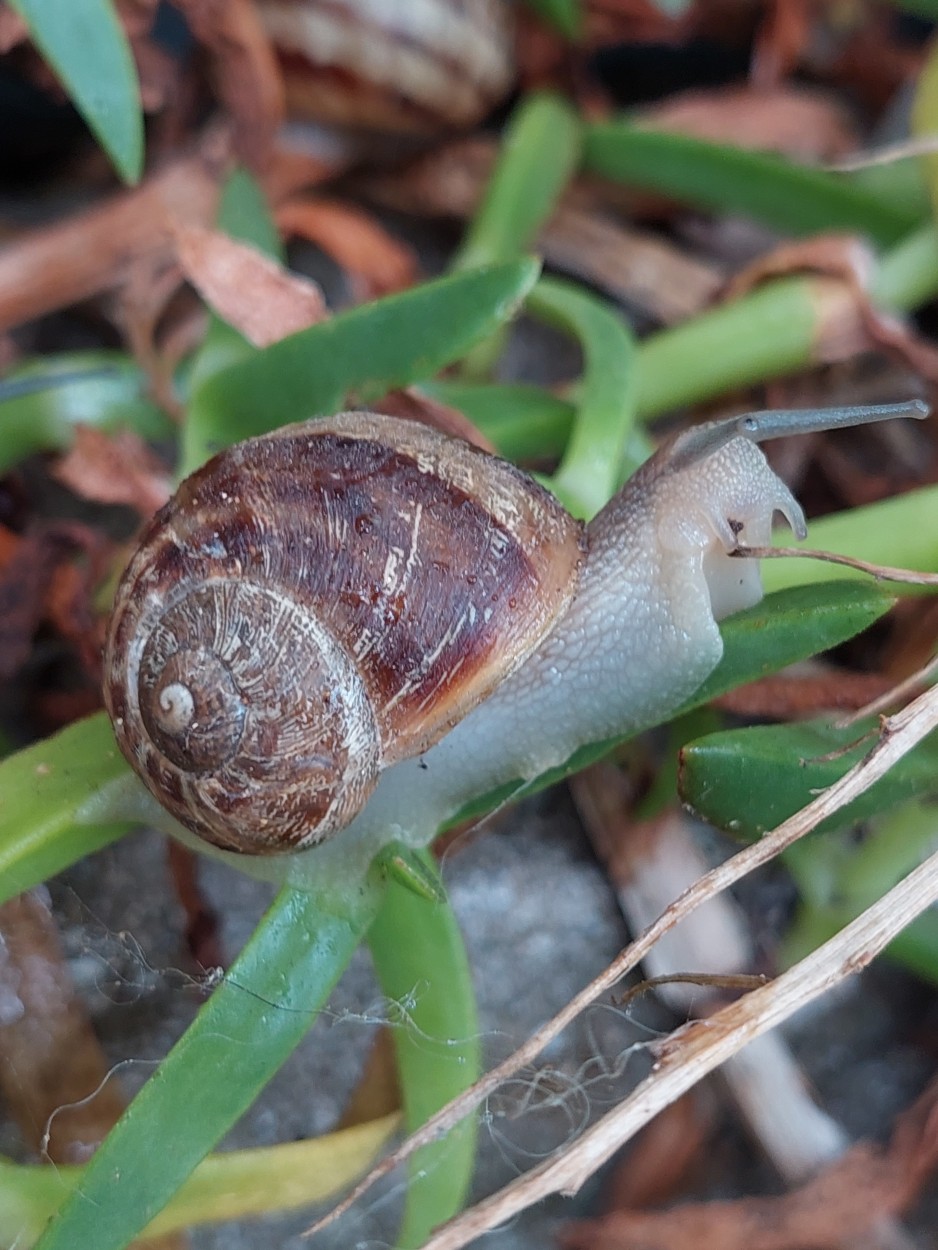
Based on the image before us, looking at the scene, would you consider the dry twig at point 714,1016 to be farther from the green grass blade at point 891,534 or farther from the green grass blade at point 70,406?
the green grass blade at point 70,406

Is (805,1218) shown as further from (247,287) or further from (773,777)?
(247,287)

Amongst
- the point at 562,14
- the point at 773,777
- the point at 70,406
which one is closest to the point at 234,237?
the point at 70,406

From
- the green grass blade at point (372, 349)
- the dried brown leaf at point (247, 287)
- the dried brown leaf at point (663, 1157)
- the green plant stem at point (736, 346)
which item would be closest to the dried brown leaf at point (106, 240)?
the dried brown leaf at point (247, 287)

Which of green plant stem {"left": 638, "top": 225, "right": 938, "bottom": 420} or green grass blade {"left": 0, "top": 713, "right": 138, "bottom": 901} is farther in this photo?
green plant stem {"left": 638, "top": 225, "right": 938, "bottom": 420}

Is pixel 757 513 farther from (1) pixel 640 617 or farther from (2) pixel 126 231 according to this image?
(2) pixel 126 231

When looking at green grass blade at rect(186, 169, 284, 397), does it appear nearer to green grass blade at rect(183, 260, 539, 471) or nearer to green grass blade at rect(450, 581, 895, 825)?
green grass blade at rect(183, 260, 539, 471)

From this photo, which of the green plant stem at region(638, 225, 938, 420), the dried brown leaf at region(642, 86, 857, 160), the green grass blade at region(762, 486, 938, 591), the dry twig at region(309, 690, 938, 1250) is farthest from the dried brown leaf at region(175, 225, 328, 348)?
the dried brown leaf at region(642, 86, 857, 160)
